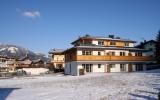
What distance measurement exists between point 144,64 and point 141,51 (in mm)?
3793

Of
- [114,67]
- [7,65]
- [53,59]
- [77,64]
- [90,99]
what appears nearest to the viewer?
[90,99]

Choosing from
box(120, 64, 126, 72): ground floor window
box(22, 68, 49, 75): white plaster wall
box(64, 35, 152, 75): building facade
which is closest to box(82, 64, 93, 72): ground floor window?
box(64, 35, 152, 75): building facade

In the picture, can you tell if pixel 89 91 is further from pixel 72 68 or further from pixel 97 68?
pixel 72 68

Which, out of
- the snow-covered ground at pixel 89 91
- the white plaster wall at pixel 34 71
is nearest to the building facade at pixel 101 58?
the white plaster wall at pixel 34 71

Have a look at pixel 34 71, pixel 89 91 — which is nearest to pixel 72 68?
pixel 34 71

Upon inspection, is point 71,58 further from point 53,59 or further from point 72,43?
point 53,59

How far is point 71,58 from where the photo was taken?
64.4m

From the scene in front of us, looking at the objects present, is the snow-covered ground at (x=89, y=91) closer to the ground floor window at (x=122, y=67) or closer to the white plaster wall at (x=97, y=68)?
the white plaster wall at (x=97, y=68)

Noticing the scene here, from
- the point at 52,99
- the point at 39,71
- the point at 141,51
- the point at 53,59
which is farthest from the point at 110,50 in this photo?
the point at 52,99

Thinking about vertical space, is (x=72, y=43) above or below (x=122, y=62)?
above

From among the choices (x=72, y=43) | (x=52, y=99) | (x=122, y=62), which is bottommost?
(x=52, y=99)

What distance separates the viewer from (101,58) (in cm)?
6191

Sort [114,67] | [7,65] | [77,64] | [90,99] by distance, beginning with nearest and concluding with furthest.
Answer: [90,99] < [77,64] < [114,67] < [7,65]

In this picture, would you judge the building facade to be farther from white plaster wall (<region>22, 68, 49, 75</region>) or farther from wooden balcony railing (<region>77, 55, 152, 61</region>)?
white plaster wall (<region>22, 68, 49, 75</region>)
